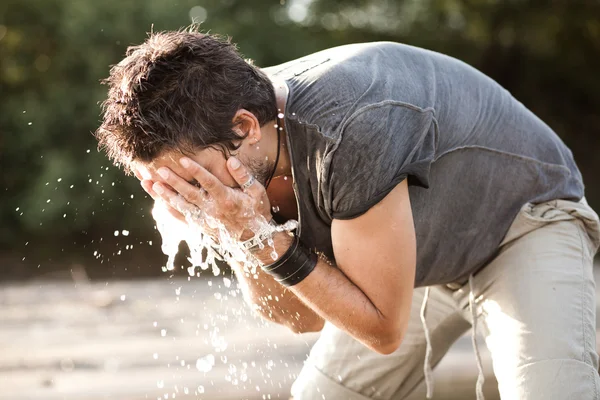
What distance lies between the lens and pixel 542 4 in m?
13.3

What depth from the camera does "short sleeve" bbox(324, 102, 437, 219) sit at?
7.72 ft

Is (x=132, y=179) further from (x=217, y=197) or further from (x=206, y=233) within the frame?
(x=217, y=197)

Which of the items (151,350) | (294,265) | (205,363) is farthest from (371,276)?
(151,350)

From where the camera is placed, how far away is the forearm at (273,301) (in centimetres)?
296

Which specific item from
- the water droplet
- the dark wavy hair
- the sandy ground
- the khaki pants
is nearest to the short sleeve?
the dark wavy hair

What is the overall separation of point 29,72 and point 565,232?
9268 mm

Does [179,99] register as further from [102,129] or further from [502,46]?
[502,46]

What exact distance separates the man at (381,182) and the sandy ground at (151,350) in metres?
0.76

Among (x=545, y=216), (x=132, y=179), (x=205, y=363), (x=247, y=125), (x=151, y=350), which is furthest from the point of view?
(x=132, y=179)

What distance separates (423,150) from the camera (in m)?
2.51

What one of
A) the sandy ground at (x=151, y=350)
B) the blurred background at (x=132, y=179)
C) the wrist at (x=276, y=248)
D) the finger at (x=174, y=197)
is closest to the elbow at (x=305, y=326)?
the blurred background at (x=132, y=179)

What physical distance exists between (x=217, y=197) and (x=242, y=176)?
0.09m

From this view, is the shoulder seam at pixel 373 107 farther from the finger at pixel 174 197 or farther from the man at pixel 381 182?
the finger at pixel 174 197

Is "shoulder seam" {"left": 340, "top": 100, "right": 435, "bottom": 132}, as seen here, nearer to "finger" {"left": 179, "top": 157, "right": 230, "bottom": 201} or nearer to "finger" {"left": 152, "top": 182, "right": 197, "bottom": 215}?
"finger" {"left": 179, "top": 157, "right": 230, "bottom": 201}
